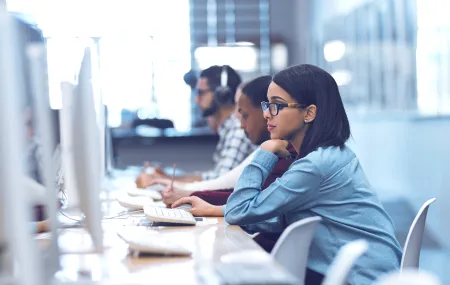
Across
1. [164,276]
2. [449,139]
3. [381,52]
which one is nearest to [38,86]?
[164,276]

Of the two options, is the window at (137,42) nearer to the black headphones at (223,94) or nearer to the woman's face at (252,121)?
the black headphones at (223,94)

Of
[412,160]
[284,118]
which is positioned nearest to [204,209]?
[284,118]

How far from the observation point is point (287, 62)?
11.3 meters

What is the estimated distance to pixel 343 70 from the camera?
28.4ft

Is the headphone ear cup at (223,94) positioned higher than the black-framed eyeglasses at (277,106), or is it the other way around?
the black-framed eyeglasses at (277,106)

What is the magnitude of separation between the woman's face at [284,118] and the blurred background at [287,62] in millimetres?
302

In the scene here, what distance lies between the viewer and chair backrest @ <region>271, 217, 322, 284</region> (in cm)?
199

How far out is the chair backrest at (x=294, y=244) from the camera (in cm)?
199

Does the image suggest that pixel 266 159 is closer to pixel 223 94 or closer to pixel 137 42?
pixel 223 94

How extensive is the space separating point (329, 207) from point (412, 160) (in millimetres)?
3341

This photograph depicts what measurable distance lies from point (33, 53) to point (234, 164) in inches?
114

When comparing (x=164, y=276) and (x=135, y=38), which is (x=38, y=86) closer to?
(x=164, y=276)

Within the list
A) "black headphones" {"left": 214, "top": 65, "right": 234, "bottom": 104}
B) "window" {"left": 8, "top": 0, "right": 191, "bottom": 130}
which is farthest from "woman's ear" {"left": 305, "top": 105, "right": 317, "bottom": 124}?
"window" {"left": 8, "top": 0, "right": 191, "bottom": 130}

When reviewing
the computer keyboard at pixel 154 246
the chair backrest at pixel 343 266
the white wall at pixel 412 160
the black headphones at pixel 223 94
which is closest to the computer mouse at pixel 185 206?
the computer keyboard at pixel 154 246
